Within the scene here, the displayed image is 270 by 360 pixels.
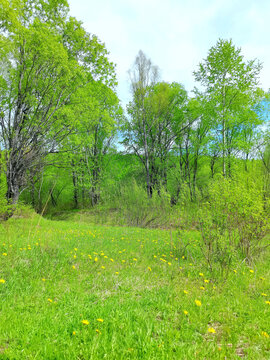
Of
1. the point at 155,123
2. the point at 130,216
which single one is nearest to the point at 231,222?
the point at 130,216

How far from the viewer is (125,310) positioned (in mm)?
2607

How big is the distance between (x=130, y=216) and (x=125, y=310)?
11.5 meters

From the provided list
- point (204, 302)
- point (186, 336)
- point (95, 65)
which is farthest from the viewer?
point (95, 65)

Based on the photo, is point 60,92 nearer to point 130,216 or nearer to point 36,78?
point 36,78

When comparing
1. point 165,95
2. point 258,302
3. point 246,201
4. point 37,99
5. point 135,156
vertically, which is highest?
point 165,95

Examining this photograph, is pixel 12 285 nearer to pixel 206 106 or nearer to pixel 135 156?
pixel 206 106

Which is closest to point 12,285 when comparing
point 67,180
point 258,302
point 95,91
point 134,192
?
point 258,302

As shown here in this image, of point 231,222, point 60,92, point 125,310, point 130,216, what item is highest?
point 60,92

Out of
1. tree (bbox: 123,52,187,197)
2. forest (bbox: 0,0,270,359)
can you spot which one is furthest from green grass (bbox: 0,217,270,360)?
tree (bbox: 123,52,187,197)

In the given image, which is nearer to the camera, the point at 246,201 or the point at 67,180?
the point at 246,201

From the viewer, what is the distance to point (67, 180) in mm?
26766

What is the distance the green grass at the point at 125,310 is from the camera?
195 centimetres

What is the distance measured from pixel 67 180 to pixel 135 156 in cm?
1063

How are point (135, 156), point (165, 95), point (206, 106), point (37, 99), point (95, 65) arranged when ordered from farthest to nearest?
point (135, 156) → point (165, 95) → point (206, 106) → point (95, 65) → point (37, 99)
